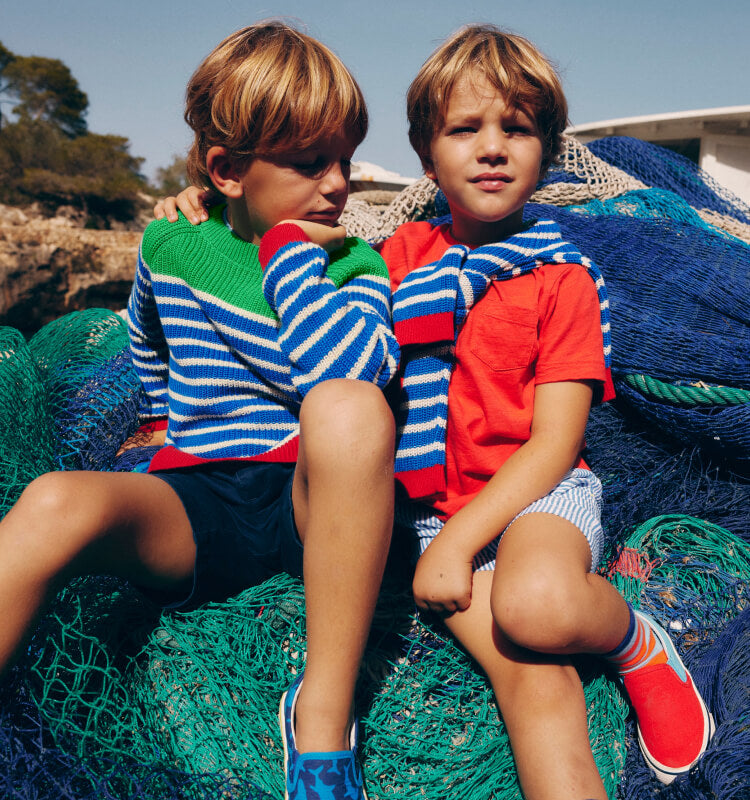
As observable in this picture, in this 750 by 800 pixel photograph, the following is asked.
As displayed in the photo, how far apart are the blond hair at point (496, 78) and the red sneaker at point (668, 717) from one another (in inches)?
48.0

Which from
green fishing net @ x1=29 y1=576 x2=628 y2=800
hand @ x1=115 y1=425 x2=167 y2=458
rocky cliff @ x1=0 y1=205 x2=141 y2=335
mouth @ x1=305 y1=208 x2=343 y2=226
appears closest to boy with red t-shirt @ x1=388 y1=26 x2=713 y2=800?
green fishing net @ x1=29 y1=576 x2=628 y2=800

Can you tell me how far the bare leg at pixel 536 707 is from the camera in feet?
3.66

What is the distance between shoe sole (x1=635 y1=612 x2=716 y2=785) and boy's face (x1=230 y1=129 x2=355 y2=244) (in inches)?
45.7

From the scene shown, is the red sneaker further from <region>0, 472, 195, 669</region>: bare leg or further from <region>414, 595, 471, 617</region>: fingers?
<region>0, 472, 195, 669</region>: bare leg

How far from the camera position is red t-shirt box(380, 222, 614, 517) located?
145 centimetres

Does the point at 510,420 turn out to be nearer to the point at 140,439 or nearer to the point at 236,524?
the point at 236,524

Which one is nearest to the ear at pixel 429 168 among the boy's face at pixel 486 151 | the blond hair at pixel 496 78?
the blond hair at pixel 496 78

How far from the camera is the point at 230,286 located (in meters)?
1.50

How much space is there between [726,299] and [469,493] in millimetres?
1076

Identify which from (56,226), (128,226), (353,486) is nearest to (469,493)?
(353,486)

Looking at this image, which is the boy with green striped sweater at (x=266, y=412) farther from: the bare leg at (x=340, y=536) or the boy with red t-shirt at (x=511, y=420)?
the boy with red t-shirt at (x=511, y=420)

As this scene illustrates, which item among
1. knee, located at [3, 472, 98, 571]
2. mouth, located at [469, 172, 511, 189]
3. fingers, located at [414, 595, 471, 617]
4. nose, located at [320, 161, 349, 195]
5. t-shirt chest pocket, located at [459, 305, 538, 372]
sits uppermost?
nose, located at [320, 161, 349, 195]

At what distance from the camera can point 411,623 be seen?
151 centimetres

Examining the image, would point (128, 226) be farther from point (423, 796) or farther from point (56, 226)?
point (423, 796)
